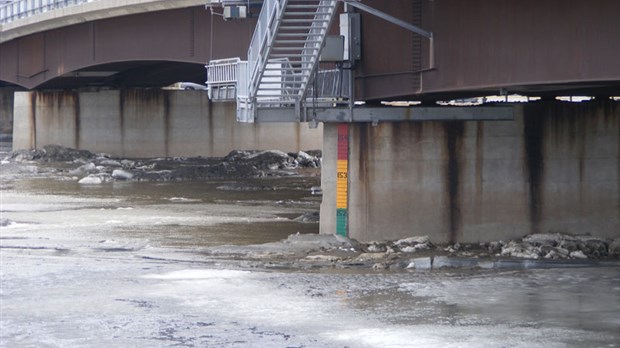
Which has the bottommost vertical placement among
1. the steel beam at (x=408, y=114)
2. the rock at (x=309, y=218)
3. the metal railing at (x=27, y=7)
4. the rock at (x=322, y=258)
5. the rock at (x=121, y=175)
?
the rock at (x=322, y=258)

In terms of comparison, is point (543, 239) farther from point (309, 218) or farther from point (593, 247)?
point (309, 218)

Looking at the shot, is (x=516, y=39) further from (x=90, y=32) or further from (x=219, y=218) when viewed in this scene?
(x=90, y=32)

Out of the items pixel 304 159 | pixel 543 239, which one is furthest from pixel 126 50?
pixel 543 239

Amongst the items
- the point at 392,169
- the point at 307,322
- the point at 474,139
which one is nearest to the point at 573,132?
the point at 474,139

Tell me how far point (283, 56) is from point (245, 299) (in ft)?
25.9

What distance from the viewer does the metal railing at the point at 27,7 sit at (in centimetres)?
4618

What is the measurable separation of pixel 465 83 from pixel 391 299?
A: 17.6 ft

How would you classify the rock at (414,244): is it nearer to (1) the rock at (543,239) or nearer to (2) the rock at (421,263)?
(2) the rock at (421,263)

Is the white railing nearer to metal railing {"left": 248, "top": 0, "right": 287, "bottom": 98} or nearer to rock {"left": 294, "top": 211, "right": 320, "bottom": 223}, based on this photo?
metal railing {"left": 248, "top": 0, "right": 287, "bottom": 98}

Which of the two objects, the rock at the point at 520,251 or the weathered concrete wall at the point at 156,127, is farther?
the weathered concrete wall at the point at 156,127

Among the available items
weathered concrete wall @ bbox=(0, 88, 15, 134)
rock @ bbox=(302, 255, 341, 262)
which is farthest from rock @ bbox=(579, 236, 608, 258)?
weathered concrete wall @ bbox=(0, 88, 15, 134)

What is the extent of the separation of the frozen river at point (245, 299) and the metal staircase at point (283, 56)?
3003 millimetres

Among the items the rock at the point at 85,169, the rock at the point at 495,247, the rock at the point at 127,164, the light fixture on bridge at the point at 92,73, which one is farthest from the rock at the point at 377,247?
the light fixture on bridge at the point at 92,73

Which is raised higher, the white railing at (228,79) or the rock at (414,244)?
the white railing at (228,79)
